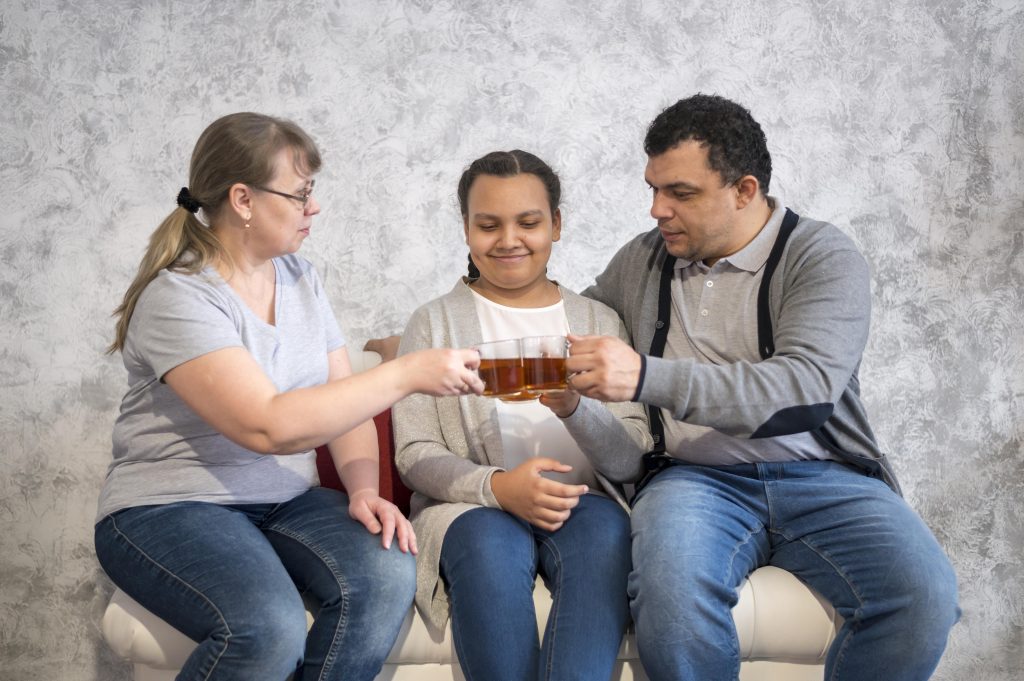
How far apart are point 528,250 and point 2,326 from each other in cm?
151

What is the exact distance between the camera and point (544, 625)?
1.77m

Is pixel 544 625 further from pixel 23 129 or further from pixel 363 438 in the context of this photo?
pixel 23 129

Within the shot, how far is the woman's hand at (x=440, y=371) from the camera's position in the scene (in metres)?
1.59

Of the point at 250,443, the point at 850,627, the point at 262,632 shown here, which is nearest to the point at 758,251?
the point at 850,627

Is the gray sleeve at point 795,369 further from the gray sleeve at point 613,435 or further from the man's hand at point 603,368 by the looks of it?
the gray sleeve at point 613,435

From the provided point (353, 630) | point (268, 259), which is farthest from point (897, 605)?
point (268, 259)

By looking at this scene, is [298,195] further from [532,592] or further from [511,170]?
[532,592]

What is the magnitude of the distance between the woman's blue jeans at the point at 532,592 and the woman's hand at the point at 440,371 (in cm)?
31

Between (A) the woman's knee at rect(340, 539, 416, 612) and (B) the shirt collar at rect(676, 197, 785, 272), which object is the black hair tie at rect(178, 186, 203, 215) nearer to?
(A) the woman's knee at rect(340, 539, 416, 612)

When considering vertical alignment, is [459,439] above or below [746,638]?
above

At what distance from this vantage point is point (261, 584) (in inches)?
61.3

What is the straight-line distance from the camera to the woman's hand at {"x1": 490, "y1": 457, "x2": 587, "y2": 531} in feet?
5.80

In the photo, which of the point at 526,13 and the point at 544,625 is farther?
the point at 526,13

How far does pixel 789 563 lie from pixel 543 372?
2.09 feet
